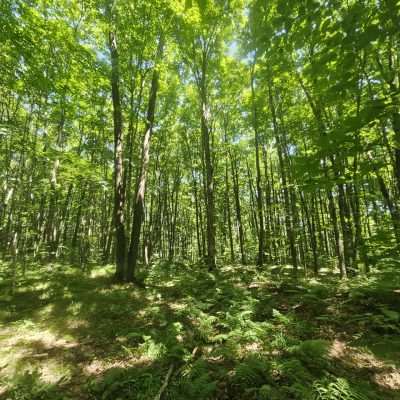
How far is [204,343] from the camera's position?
493 cm

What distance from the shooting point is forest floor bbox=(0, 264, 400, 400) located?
3473mm

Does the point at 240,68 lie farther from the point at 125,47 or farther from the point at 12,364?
the point at 12,364

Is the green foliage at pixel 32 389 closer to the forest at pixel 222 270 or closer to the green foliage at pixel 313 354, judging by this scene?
the forest at pixel 222 270

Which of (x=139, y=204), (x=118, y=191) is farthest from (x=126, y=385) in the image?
(x=118, y=191)

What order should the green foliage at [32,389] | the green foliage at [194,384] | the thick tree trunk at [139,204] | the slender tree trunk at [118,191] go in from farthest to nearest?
the thick tree trunk at [139,204]
the slender tree trunk at [118,191]
the green foliage at [32,389]
the green foliage at [194,384]

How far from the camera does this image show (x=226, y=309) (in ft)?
20.7

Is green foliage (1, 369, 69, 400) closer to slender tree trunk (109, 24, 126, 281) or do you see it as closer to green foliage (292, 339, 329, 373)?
green foliage (292, 339, 329, 373)

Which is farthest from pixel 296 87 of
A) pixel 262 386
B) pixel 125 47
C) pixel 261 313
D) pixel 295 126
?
pixel 262 386

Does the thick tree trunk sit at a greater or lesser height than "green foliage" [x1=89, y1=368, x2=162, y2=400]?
greater

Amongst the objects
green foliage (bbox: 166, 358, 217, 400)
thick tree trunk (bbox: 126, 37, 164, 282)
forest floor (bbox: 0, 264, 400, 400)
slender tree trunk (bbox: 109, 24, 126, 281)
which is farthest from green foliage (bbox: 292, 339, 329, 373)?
slender tree trunk (bbox: 109, 24, 126, 281)

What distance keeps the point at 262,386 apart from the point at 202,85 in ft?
34.8

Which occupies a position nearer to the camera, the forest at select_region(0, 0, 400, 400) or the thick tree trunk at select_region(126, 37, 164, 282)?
the forest at select_region(0, 0, 400, 400)

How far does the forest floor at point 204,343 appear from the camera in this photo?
3473 millimetres

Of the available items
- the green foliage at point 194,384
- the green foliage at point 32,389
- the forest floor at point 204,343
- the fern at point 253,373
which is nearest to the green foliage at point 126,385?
the forest floor at point 204,343
